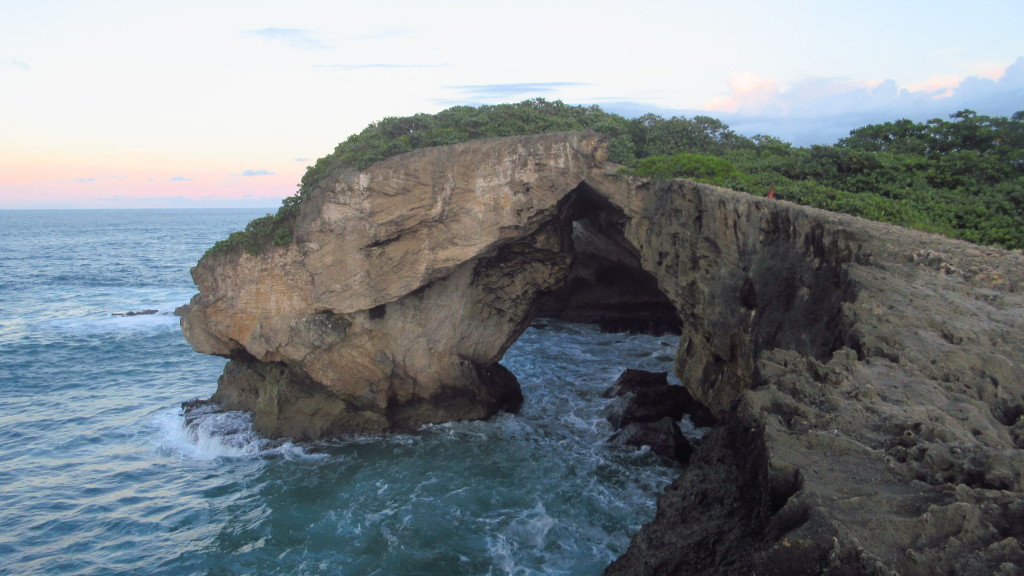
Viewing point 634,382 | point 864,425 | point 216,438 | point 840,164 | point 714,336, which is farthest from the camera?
point 634,382

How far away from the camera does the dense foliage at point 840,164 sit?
46.1 feet

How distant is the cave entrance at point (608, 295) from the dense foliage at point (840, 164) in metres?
4.35

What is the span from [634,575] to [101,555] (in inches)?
461

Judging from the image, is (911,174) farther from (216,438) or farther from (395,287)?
(216,438)

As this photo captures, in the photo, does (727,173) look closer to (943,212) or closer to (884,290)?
(943,212)

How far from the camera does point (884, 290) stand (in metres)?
7.71

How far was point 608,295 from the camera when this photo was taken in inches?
1102

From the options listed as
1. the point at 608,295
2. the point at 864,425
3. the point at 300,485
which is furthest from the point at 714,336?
the point at 608,295

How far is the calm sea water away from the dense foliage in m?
5.92

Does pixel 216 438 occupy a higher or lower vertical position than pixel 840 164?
lower

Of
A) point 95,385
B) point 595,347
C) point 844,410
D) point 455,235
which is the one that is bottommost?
point 595,347

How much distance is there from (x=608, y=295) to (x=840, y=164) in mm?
11976

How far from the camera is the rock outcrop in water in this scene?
4191 mm

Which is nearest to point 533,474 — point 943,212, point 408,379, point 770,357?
point 408,379
